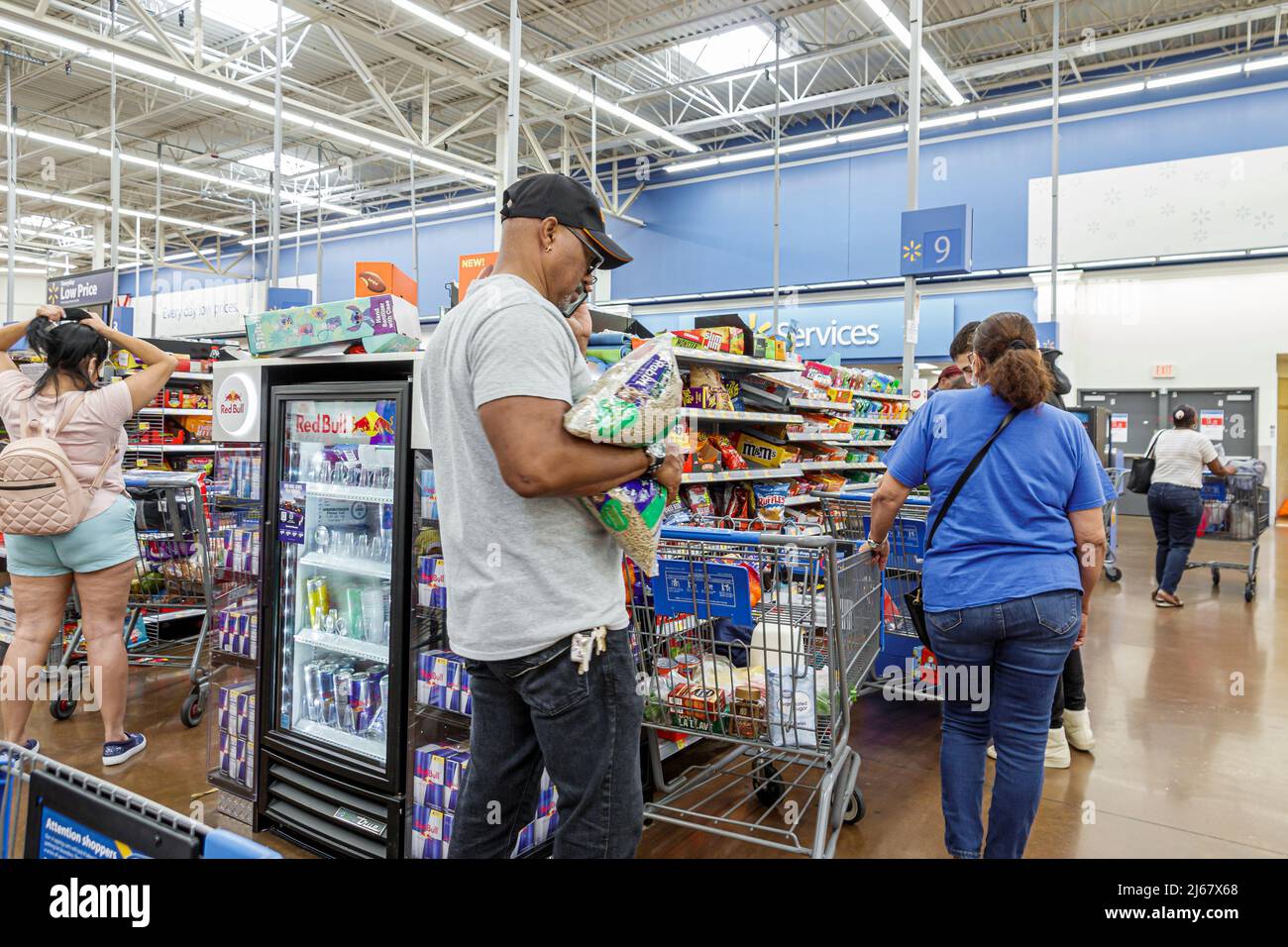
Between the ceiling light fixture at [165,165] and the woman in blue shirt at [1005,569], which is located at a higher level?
the ceiling light fixture at [165,165]

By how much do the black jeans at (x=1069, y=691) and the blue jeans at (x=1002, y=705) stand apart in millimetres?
1584

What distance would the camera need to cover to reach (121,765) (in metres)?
3.61

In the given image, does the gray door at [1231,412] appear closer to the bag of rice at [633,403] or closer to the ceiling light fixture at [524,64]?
the ceiling light fixture at [524,64]

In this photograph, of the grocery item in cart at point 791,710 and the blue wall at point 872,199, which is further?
the blue wall at point 872,199

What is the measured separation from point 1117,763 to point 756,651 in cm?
218

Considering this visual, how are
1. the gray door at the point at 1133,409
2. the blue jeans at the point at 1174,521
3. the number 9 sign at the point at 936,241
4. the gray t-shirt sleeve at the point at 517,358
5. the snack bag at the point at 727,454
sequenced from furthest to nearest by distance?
the gray door at the point at 1133,409
the blue jeans at the point at 1174,521
the number 9 sign at the point at 936,241
the snack bag at the point at 727,454
the gray t-shirt sleeve at the point at 517,358

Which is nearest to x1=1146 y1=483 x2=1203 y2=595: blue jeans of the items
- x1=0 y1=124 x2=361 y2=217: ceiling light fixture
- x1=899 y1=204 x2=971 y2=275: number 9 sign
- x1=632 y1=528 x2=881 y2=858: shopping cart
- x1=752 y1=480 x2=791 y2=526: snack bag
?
x1=899 y1=204 x2=971 y2=275: number 9 sign

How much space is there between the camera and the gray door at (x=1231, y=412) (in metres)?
13.6

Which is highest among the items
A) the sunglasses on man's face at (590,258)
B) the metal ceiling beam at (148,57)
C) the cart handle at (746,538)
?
the metal ceiling beam at (148,57)

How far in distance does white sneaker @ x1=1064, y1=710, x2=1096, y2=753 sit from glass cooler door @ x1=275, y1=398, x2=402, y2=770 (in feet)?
10.6

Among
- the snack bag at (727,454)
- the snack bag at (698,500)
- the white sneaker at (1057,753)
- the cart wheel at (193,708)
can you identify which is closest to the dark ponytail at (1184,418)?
the white sneaker at (1057,753)

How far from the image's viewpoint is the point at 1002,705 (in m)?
2.41

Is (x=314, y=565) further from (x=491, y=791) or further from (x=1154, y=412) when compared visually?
(x=1154, y=412)

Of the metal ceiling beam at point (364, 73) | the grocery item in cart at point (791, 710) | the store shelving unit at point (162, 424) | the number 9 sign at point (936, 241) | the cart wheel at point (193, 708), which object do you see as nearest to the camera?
the grocery item in cart at point (791, 710)
